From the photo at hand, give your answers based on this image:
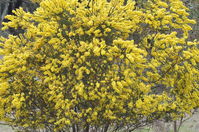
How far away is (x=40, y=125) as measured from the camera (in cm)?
499

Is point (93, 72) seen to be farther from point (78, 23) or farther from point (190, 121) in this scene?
point (190, 121)

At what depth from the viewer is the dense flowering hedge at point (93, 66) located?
13.7ft

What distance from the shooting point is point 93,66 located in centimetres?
421

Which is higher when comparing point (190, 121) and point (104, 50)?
point (104, 50)

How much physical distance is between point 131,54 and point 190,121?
7.08m

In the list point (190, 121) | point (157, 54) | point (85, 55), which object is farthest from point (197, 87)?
point (190, 121)

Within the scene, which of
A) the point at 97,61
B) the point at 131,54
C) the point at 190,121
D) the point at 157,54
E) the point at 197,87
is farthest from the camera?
the point at 190,121

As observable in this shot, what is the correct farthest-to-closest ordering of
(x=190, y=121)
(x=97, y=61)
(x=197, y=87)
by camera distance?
(x=190, y=121), (x=197, y=87), (x=97, y=61)

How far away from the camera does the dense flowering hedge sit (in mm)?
4168

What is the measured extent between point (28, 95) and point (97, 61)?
1.18m

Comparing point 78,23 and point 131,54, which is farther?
point 78,23

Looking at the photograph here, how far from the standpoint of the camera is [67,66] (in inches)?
168

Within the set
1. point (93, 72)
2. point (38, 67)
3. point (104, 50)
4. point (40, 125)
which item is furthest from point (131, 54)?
point (40, 125)

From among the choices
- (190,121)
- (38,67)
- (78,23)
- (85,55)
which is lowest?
(190,121)
